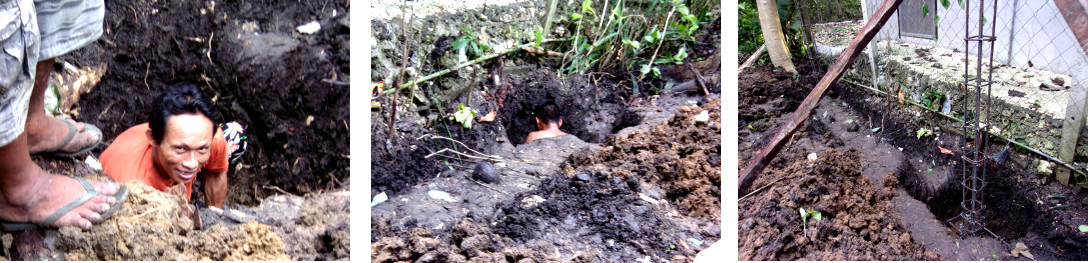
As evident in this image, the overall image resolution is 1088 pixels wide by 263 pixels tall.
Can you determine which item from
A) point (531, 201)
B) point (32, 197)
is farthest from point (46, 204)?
point (531, 201)

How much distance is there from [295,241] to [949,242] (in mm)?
2033

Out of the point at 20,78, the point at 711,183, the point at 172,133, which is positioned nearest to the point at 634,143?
the point at 711,183

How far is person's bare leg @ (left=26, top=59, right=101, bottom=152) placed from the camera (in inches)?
59.2

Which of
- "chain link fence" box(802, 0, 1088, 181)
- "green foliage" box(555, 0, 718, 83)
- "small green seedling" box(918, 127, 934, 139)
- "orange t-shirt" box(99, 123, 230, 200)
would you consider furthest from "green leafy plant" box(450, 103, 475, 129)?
"small green seedling" box(918, 127, 934, 139)

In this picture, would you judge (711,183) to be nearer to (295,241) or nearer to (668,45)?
(668,45)

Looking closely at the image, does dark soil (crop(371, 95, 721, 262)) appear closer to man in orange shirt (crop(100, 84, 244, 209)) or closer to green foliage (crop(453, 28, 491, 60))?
green foliage (crop(453, 28, 491, 60))

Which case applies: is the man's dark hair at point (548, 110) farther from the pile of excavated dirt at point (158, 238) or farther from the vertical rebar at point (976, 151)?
the vertical rebar at point (976, 151)

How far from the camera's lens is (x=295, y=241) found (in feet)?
5.00

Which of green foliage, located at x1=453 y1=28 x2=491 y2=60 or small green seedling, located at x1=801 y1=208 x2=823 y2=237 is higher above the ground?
green foliage, located at x1=453 y1=28 x2=491 y2=60

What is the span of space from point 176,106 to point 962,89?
2665mm

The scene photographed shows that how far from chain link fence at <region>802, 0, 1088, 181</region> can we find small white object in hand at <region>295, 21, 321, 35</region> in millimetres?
1731

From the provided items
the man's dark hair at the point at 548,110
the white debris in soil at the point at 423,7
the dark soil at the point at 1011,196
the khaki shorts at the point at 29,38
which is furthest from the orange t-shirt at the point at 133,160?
the dark soil at the point at 1011,196

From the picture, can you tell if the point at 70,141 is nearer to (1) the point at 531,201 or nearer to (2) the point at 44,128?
(2) the point at 44,128

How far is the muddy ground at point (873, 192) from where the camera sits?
1.68 metres
